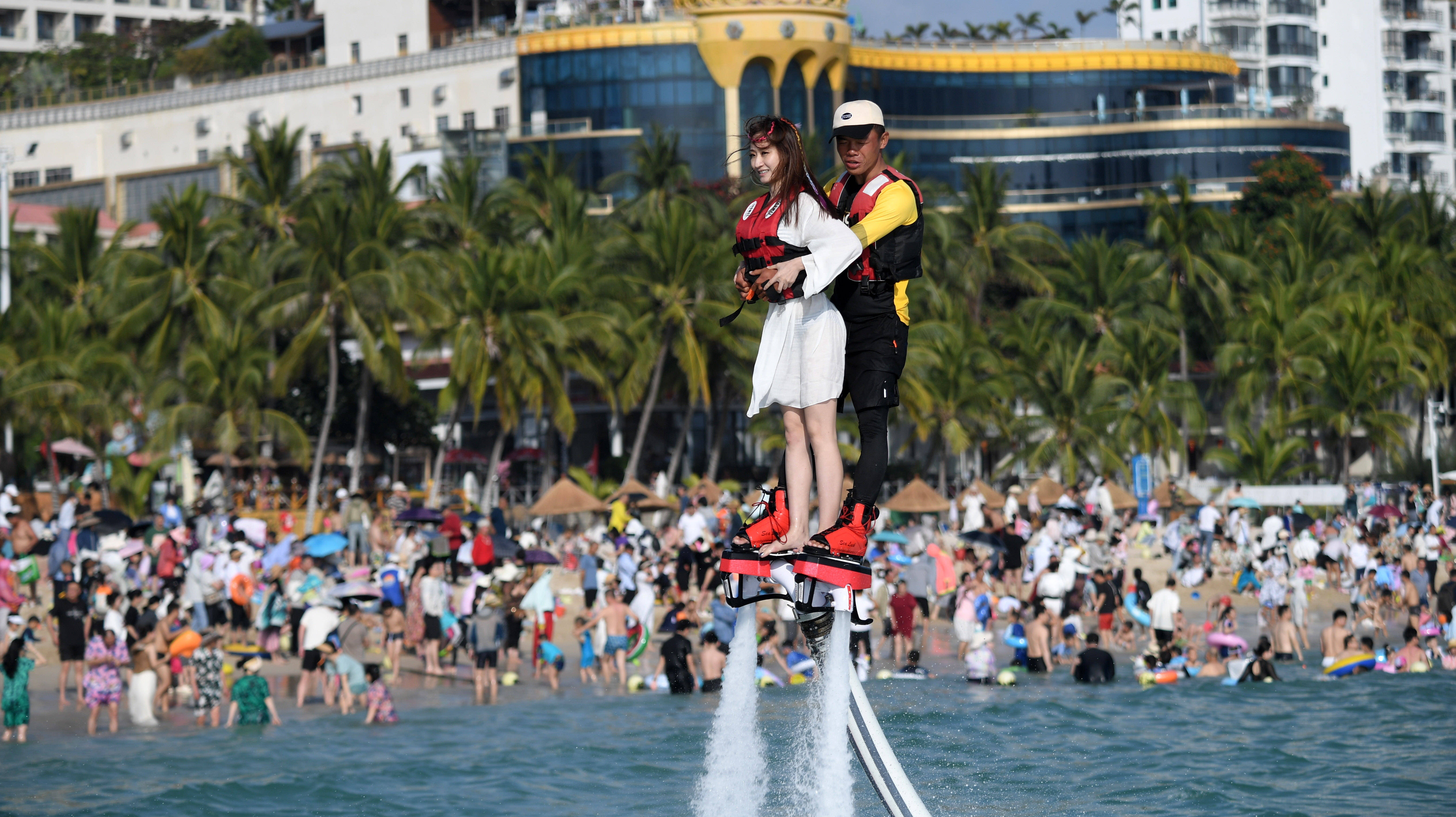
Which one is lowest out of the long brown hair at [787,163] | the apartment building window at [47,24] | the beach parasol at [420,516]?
the beach parasol at [420,516]

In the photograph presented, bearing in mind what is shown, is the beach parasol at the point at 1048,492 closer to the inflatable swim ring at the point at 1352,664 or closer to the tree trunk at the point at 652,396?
the tree trunk at the point at 652,396

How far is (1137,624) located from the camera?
114ft

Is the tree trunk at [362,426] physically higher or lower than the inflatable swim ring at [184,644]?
higher

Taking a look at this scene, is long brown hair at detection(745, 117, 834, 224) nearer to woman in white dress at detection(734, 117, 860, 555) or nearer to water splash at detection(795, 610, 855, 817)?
woman in white dress at detection(734, 117, 860, 555)

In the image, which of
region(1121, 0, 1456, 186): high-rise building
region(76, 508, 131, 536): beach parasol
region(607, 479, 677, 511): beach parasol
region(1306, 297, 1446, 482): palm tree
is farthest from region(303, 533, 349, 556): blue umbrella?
region(1121, 0, 1456, 186): high-rise building

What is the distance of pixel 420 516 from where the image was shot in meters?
32.6

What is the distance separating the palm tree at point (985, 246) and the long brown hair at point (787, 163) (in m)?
50.0

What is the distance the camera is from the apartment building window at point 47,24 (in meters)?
108

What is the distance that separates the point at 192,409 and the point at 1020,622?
24.9m

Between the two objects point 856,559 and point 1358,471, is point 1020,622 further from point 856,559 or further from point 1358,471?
point 1358,471

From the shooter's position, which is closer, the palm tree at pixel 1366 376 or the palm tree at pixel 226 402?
the palm tree at pixel 226 402

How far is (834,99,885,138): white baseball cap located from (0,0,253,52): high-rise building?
10495 cm

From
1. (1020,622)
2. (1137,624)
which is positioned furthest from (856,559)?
(1137,624)

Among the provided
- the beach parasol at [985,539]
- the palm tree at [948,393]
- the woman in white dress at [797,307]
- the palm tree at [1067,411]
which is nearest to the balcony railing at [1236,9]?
the palm tree at [1067,411]
